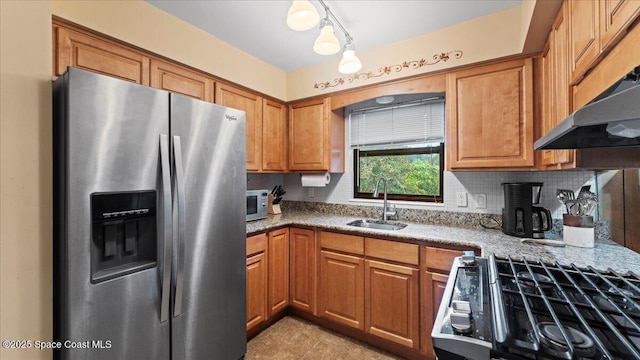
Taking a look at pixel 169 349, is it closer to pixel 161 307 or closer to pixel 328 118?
pixel 161 307

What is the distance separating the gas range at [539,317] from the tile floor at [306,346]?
1355mm

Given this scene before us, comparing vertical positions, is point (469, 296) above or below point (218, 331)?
above

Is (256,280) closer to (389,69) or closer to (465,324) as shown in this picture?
(465,324)

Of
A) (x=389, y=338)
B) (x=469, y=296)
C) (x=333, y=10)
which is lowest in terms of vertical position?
(x=389, y=338)

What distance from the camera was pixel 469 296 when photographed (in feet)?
2.74

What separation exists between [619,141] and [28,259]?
2226mm

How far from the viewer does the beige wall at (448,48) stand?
1.77m

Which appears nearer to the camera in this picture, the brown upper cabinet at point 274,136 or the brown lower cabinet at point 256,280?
the brown lower cabinet at point 256,280

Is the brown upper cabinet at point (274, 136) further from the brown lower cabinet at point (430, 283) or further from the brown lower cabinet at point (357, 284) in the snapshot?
the brown lower cabinet at point (430, 283)

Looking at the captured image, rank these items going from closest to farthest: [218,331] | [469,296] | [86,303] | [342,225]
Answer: [469,296]
[86,303]
[218,331]
[342,225]

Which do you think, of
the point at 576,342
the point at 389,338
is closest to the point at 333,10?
the point at 576,342

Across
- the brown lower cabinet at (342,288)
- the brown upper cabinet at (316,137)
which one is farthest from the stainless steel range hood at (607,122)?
the brown upper cabinet at (316,137)

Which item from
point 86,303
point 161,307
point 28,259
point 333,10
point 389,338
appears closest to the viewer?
point 28,259

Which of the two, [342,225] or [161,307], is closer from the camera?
[161,307]
